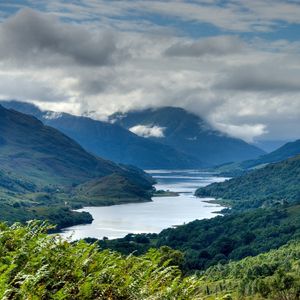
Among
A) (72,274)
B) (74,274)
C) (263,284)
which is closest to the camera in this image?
(74,274)

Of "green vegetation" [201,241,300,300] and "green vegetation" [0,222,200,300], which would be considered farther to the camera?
"green vegetation" [201,241,300,300]

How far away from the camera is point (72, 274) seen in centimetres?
2019

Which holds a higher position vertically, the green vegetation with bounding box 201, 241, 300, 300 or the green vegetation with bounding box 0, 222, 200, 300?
the green vegetation with bounding box 0, 222, 200, 300

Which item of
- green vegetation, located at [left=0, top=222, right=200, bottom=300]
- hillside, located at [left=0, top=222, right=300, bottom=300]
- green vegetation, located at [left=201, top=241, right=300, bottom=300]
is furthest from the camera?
green vegetation, located at [left=201, top=241, right=300, bottom=300]

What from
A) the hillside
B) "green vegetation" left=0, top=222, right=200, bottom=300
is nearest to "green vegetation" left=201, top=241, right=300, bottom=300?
the hillside

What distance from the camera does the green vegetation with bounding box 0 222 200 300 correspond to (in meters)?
18.6

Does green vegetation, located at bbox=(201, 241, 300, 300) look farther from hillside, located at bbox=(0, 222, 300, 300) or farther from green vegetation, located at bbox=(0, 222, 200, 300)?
green vegetation, located at bbox=(0, 222, 200, 300)

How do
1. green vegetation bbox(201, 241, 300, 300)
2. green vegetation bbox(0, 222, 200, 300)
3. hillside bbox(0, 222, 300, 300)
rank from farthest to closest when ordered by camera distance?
green vegetation bbox(201, 241, 300, 300) → green vegetation bbox(0, 222, 200, 300) → hillside bbox(0, 222, 300, 300)

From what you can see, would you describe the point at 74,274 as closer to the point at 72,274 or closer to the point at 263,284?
the point at 72,274

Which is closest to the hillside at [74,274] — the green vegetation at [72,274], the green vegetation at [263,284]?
the green vegetation at [72,274]

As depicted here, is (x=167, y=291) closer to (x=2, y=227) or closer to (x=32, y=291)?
(x=32, y=291)

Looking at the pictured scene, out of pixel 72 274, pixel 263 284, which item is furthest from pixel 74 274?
pixel 263 284

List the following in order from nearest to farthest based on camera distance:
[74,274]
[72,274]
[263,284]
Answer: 1. [74,274]
2. [72,274]
3. [263,284]

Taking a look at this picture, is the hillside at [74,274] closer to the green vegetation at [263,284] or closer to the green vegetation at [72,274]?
the green vegetation at [72,274]
